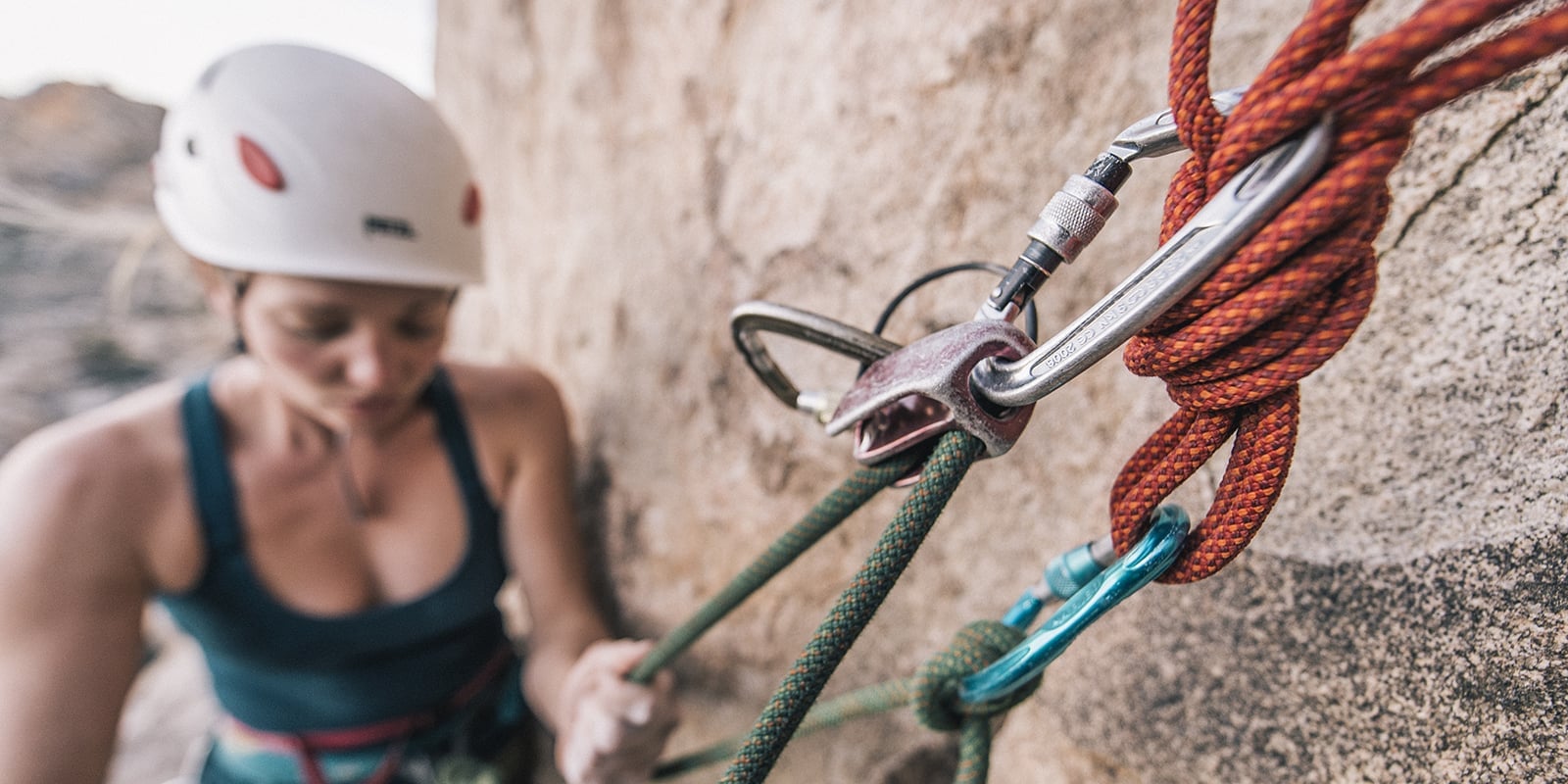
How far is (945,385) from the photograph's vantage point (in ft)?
1.30

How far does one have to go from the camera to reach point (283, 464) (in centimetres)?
112

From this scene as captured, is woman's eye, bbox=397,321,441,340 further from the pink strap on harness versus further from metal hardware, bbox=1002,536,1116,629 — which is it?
metal hardware, bbox=1002,536,1116,629

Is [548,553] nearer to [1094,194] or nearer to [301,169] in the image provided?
[301,169]

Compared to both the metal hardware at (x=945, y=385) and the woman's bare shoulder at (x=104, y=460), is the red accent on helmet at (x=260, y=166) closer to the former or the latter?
the woman's bare shoulder at (x=104, y=460)

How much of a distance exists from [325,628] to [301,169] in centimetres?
74

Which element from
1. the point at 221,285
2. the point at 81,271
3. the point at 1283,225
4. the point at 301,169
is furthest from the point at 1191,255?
the point at 81,271

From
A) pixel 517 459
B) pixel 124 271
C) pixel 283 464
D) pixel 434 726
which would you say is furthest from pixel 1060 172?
pixel 124 271

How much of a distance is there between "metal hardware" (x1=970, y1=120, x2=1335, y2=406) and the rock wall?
14.0 inches

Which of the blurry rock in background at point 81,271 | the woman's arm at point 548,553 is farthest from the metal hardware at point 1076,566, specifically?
the blurry rock in background at point 81,271

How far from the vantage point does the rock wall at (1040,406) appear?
0.48 metres

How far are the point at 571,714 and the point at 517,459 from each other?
48 centimetres

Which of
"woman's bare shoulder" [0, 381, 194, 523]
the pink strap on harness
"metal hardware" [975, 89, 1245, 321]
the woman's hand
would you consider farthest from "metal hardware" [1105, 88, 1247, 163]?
the pink strap on harness

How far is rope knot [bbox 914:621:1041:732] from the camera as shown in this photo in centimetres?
56

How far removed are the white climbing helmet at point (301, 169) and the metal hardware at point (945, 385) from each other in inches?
32.4
